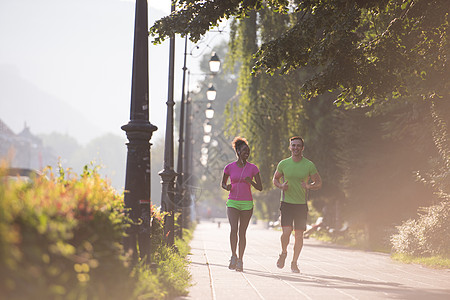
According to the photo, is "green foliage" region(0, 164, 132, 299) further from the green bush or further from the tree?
the green bush

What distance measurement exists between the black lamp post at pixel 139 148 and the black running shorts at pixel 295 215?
3908 mm

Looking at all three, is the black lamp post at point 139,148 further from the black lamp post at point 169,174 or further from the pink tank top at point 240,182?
the black lamp post at point 169,174

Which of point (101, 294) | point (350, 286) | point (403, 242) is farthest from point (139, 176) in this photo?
point (403, 242)

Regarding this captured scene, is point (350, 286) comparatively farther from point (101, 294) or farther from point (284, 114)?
point (284, 114)

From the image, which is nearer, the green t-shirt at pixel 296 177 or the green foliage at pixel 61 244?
the green foliage at pixel 61 244

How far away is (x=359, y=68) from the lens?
37.4ft

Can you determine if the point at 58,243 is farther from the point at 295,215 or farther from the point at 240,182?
the point at 295,215

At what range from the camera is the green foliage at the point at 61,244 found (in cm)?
412

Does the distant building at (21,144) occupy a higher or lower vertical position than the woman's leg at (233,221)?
higher

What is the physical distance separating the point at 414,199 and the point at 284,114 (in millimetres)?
4688

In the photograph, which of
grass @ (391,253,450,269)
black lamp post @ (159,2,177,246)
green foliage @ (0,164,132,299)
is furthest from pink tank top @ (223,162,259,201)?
green foliage @ (0,164,132,299)

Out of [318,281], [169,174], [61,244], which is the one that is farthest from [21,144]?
[61,244]

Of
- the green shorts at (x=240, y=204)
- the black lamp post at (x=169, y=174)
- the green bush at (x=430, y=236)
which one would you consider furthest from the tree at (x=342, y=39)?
the green bush at (x=430, y=236)

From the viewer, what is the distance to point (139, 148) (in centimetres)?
800
